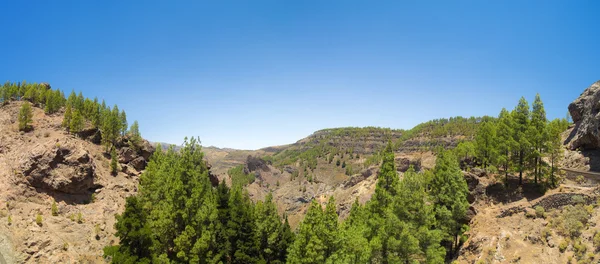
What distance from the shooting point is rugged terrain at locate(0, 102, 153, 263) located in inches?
1597

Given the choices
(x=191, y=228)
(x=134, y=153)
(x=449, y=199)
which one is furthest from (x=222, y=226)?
(x=134, y=153)

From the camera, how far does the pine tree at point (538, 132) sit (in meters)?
40.1

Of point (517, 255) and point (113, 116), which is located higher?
point (113, 116)

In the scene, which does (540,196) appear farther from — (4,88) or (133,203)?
(4,88)

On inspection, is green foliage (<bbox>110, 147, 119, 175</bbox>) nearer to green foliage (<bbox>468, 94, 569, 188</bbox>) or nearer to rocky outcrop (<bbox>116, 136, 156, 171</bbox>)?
rocky outcrop (<bbox>116, 136, 156, 171</bbox>)

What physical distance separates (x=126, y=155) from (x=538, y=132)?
277ft

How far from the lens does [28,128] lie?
61406 mm

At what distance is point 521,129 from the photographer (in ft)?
138

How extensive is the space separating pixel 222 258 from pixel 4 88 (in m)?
82.7

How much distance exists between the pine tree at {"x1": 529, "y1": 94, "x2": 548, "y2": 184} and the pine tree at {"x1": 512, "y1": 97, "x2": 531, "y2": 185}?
28.9 inches

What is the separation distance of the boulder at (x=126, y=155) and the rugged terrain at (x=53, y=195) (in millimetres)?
4824

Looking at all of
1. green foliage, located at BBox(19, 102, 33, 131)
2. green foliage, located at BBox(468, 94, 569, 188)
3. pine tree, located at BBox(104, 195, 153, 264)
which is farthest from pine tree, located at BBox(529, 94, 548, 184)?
green foliage, located at BBox(19, 102, 33, 131)

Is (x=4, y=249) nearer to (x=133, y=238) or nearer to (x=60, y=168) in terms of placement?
(x=60, y=168)

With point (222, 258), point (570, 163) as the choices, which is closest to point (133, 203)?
point (222, 258)
